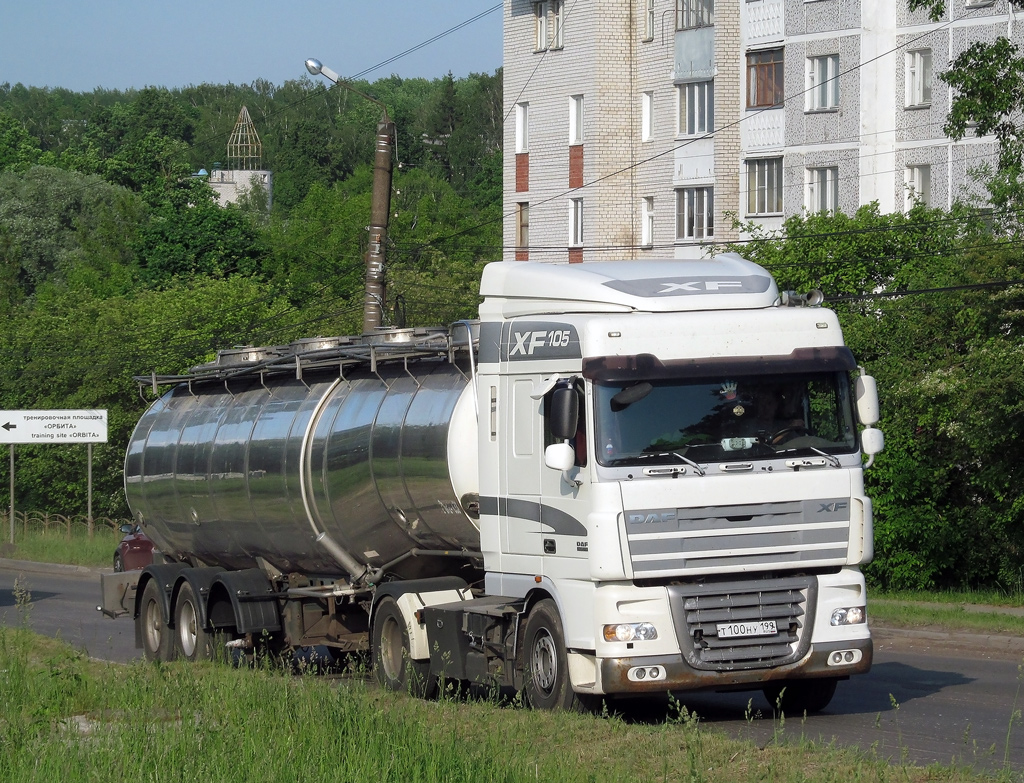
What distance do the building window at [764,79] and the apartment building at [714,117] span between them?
47 millimetres

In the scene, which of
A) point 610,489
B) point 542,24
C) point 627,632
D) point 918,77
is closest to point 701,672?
point 627,632

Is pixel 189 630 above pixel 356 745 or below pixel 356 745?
below

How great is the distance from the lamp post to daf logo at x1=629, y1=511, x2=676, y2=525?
14.1 metres

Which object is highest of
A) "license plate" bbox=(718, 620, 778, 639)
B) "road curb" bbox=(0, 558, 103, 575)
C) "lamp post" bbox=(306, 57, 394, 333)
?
"lamp post" bbox=(306, 57, 394, 333)

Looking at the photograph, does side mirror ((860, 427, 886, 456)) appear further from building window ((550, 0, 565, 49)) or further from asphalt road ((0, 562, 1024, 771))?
building window ((550, 0, 565, 49))

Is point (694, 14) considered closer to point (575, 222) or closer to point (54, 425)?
point (575, 222)

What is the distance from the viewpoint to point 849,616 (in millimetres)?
11305

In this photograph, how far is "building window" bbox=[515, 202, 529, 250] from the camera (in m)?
55.1

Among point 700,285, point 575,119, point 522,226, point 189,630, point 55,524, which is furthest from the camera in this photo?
point 522,226

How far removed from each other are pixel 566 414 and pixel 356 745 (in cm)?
328

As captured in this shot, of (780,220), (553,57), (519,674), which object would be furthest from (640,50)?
(519,674)

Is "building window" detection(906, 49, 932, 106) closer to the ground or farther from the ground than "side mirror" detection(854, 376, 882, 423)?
farther from the ground

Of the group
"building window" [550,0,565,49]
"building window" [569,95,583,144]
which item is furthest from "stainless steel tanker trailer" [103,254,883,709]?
"building window" [550,0,565,49]

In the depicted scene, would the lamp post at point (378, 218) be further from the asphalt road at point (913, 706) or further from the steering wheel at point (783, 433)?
the steering wheel at point (783, 433)
